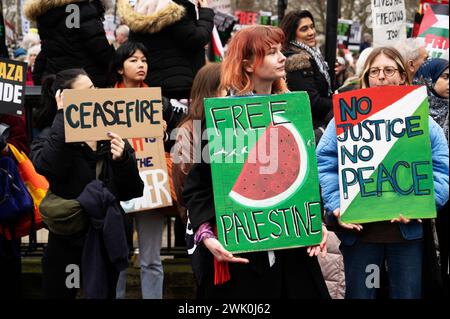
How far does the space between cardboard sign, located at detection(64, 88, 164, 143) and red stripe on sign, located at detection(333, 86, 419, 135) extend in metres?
1.15

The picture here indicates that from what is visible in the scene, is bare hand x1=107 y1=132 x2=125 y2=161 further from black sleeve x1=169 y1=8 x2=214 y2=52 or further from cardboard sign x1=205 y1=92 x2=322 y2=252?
black sleeve x1=169 y1=8 x2=214 y2=52

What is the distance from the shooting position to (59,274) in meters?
6.34

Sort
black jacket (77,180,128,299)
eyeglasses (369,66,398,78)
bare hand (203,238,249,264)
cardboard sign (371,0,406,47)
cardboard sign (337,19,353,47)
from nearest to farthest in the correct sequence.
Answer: bare hand (203,238,249,264), black jacket (77,180,128,299), eyeglasses (369,66,398,78), cardboard sign (371,0,406,47), cardboard sign (337,19,353,47)

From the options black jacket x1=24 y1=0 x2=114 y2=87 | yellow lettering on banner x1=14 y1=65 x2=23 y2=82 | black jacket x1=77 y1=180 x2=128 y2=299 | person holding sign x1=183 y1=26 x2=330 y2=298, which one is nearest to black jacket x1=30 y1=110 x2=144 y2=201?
black jacket x1=77 y1=180 x2=128 y2=299

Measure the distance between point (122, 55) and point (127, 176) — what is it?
1676 mm

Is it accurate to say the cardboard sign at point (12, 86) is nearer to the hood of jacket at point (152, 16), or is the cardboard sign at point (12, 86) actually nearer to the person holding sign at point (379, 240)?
the hood of jacket at point (152, 16)

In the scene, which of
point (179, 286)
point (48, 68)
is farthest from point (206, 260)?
point (48, 68)

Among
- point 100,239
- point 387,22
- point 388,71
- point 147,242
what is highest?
point 387,22

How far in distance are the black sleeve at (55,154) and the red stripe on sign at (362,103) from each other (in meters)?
1.67

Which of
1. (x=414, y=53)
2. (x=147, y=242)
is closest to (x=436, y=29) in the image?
(x=414, y=53)

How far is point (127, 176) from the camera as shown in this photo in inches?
240

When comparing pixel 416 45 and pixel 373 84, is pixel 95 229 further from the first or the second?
pixel 416 45

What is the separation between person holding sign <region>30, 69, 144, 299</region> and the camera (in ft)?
20.0

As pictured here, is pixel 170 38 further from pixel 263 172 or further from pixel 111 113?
pixel 263 172
